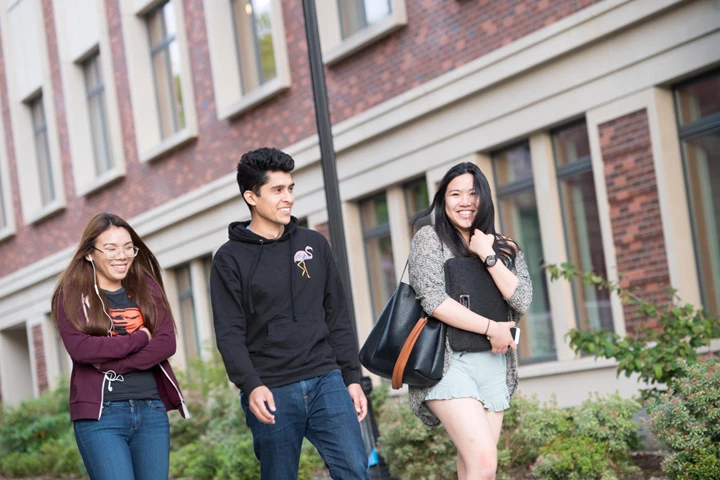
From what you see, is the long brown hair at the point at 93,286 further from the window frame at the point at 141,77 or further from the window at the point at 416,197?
the window frame at the point at 141,77

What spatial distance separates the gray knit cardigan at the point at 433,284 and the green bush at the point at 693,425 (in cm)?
162

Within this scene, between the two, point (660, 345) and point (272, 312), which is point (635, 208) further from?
point (272, 312)

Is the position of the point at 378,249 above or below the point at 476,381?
above

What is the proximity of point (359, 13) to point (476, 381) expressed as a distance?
32.1 ft

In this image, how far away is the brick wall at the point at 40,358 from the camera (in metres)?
23.7

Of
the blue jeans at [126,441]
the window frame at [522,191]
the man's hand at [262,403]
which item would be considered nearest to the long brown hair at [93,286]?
the blue jeans at [126,441]

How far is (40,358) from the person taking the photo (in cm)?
2381

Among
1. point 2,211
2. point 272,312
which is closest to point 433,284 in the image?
point 272,312

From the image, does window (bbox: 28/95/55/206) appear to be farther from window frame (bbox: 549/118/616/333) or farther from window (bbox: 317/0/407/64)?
window frame (bbox: 549/118/616/333)

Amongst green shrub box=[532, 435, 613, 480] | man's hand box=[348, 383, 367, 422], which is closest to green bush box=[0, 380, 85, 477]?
green shrub box=[532, 435, 613, 480]

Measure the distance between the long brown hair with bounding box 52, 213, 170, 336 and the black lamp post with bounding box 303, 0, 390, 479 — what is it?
7.53 feet

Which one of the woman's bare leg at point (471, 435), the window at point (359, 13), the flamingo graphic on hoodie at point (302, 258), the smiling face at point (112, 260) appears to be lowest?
the woman's bare leg at point (471, 435)

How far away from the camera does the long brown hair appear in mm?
5285

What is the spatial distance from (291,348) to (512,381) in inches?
43.5
